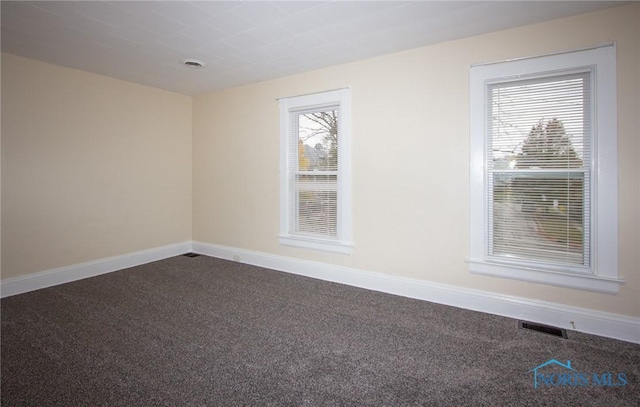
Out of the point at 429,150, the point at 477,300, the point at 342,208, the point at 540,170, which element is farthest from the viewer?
the point at 342,208

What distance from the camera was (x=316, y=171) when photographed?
3932 mm

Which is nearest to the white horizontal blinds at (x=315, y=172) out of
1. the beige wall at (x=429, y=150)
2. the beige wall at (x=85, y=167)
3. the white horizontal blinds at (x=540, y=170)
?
the beige wall at (x=429, y=150)

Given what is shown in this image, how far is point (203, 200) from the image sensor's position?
16.3 feet

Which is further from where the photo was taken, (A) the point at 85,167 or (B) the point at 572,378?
(A) the point at 85,167

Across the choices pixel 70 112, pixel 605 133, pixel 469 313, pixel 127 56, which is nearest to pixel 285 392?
pixel 469 313

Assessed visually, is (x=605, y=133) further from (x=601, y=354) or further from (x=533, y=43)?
(x=601, y=354)

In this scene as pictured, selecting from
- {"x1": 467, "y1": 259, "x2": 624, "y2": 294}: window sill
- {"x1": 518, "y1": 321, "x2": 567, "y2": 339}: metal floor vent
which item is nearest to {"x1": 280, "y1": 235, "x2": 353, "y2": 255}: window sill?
{"x1": 467, "y1": 259, "x2": 624, "y2": 294}: window sill

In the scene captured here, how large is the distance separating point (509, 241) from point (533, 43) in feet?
5.60

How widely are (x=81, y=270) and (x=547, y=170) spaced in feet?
16.6

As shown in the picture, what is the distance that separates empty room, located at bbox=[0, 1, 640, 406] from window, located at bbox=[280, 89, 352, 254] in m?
0.03

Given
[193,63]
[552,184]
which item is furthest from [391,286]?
[193,63]

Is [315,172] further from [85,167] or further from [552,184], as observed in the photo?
[85,167]

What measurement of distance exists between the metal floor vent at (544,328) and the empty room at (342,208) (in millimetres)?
33

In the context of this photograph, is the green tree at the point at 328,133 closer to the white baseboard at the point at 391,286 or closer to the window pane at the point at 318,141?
the window pane at the point at 318,141
